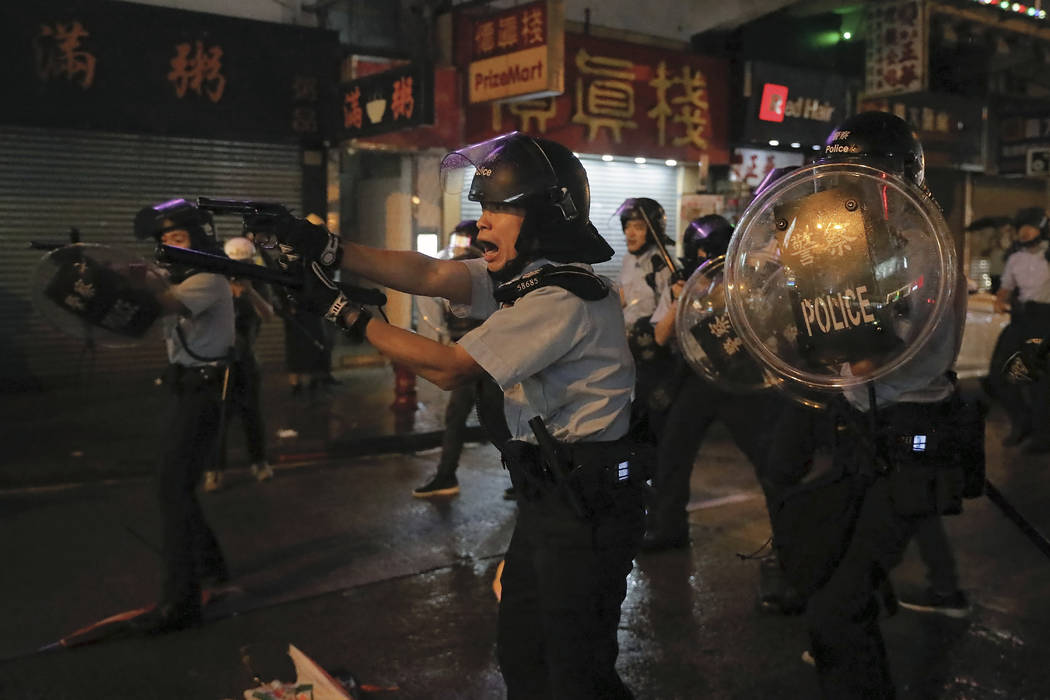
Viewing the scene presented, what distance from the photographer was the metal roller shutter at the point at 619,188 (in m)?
15.5

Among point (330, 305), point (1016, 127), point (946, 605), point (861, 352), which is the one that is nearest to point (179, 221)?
point (330, 305)

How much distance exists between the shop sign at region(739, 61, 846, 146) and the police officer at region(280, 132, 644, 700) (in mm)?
14394

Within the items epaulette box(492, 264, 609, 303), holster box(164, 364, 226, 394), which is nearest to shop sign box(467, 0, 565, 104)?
holster box(164, 364, 226, 394)

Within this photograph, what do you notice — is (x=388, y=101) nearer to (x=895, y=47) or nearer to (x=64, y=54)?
(x=64, y=54)

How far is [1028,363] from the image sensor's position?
3.46m

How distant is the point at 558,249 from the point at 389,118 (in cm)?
900

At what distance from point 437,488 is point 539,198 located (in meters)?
4.66

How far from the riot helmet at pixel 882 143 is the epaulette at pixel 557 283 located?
98cm

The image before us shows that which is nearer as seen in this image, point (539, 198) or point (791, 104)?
point (539, 198)

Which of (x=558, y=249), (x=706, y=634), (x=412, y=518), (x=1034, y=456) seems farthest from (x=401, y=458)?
(x=558, y=249)

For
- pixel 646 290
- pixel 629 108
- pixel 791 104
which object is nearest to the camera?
pixel 646 290

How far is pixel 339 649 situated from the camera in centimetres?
453

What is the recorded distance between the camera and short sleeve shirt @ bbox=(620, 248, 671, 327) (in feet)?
20.2

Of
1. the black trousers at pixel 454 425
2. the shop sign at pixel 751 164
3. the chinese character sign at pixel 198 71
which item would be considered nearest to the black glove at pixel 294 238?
the black trousers at pixel 454 425
